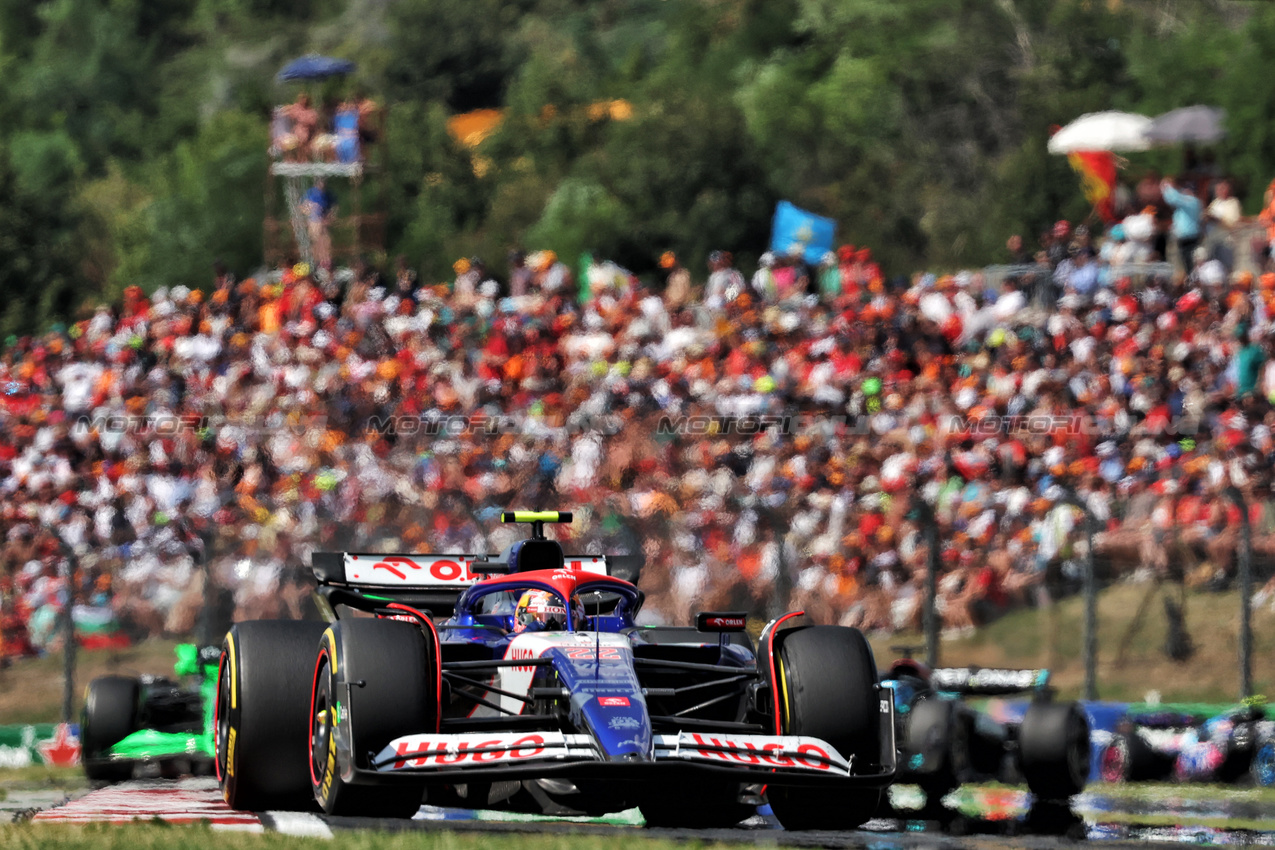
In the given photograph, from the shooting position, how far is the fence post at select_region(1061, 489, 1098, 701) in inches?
573

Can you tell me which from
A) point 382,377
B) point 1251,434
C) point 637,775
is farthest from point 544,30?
point 637,775

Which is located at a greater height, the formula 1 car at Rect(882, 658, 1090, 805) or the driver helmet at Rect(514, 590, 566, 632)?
the driver helmet at Rect(514, 590, 566, 632)

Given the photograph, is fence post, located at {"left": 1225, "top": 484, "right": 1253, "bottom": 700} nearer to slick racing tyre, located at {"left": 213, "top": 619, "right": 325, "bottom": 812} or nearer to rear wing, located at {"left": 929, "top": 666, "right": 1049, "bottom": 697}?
rear wing, located at {"left": 929, "top": 666, "right": 1049, "bottom": 697}

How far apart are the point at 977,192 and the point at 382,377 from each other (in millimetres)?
35175

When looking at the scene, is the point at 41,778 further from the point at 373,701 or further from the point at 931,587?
the point at 373,701

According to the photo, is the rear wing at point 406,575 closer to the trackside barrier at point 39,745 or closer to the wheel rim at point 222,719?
the wheel rim at point 222,719

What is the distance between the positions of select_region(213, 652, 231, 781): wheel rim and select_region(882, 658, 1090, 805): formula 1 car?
13.1ft

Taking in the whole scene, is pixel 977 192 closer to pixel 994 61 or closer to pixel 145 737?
pixel 994 61

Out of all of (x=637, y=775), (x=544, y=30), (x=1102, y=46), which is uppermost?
(x=544, y=30)

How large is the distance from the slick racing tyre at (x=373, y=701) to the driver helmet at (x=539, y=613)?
942 mm

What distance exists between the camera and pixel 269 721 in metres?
8.27

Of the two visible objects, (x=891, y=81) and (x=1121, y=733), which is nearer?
(x=1121, y=733)

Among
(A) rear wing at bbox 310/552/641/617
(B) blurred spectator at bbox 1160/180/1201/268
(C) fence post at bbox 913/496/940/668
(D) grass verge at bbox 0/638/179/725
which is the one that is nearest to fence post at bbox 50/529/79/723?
(D) grass verge at bbox 0/638/179/725

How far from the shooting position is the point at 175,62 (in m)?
91.8
